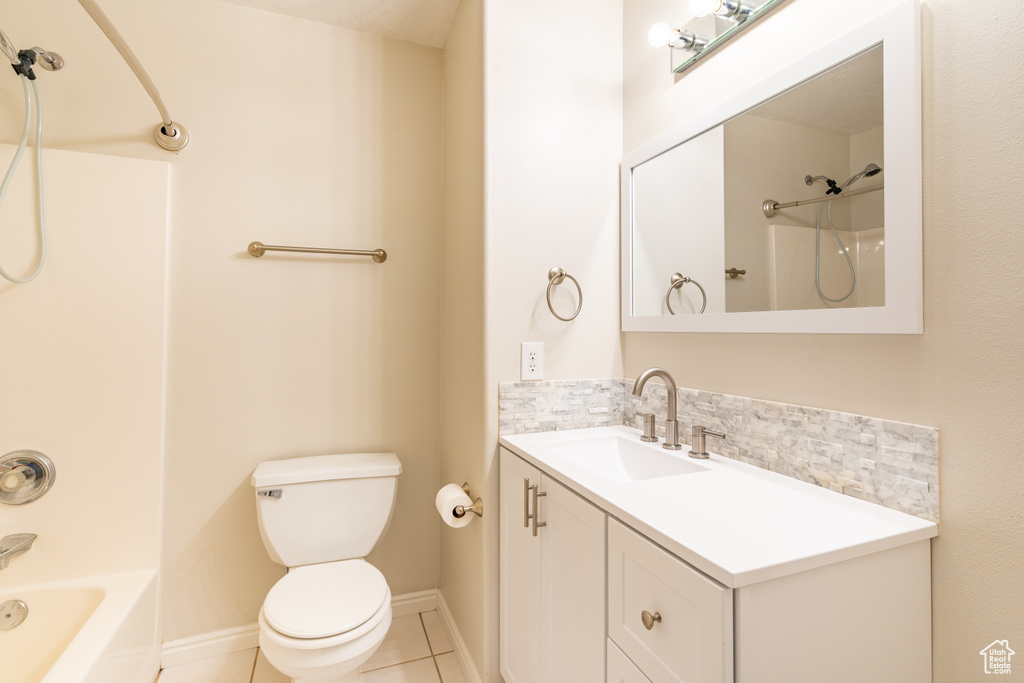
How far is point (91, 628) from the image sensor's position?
4.24ft

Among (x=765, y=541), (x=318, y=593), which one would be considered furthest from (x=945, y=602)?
(x=318, y=593)

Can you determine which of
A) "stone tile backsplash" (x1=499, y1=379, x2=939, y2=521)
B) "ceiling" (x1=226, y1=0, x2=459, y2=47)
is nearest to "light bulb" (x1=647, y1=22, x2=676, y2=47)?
"ceiling" (x1=226, y1=0, x2=459, y2=47)

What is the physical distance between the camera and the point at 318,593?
1451 millimetres

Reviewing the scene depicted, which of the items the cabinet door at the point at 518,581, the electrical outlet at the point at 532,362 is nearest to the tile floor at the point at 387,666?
the cabinet door at the point at 518,581

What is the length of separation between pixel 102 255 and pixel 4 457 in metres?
0.69

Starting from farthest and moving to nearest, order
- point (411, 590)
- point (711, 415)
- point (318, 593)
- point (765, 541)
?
point (411, 590) < point (318, 593) < point (711, 415) < point (765, 541)

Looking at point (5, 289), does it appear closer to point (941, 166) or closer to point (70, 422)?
point (70, 422)

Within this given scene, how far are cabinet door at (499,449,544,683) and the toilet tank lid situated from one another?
0.55 metres

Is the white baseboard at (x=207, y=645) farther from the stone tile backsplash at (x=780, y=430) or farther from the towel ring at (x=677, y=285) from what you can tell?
the towel ring at (x=677, y=285)

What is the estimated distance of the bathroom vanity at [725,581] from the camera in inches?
26.4

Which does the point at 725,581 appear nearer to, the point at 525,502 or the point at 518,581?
the point at 525,502

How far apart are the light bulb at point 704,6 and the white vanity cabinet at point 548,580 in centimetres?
121

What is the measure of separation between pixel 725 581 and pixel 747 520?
0.21 m

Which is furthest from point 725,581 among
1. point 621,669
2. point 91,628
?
point 91,628
